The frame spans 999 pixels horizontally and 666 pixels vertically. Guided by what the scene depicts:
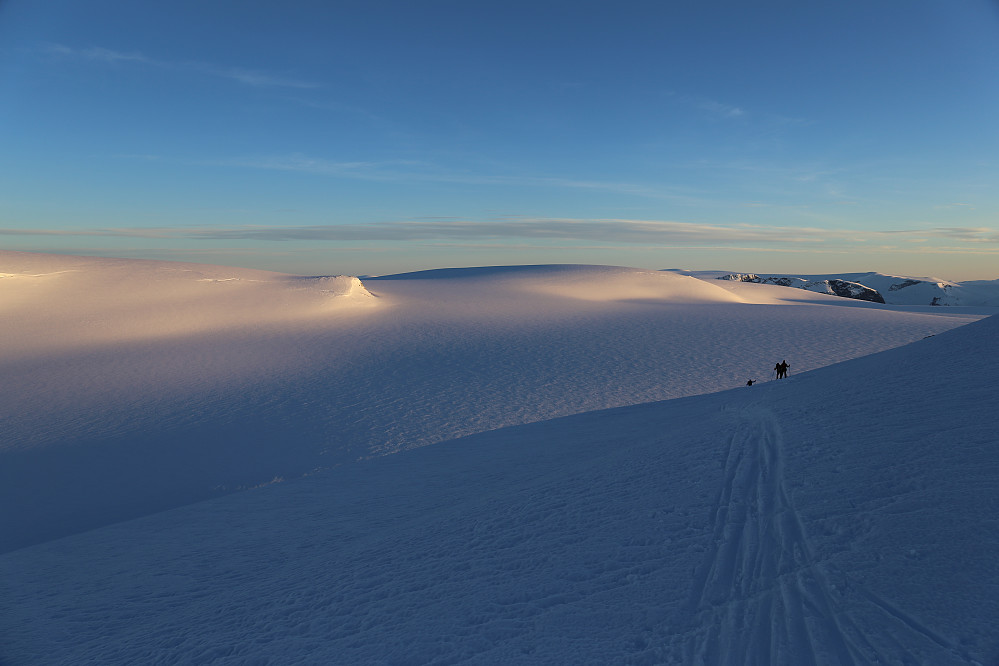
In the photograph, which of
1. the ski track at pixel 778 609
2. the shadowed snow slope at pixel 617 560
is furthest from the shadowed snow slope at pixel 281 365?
the ski track at pixel 778 609

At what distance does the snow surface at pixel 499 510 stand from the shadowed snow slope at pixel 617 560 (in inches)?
1.2


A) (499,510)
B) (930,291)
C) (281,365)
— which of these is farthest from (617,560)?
(930,291)

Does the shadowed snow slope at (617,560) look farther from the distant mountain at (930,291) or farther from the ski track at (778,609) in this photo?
the distant mountain at (930,291)

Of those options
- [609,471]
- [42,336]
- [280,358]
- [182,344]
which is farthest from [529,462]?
[42,336]

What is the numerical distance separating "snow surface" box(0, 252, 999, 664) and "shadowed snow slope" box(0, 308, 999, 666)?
3 cm

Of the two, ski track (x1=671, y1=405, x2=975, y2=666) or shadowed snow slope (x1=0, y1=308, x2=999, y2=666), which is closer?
ski track (x1=671, y1=405, x2=975, y2=666)

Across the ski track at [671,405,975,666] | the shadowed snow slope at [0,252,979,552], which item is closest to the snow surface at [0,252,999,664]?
the ski track at [671,405,975,666]

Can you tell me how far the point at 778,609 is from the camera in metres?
4.30

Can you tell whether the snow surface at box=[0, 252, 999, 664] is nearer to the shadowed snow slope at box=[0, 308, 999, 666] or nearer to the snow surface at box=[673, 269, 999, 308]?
the shadowed snow slope at box=[0, 308, 999, 666]

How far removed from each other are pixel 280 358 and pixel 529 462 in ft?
Result: 47.3

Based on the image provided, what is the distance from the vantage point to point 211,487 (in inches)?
433

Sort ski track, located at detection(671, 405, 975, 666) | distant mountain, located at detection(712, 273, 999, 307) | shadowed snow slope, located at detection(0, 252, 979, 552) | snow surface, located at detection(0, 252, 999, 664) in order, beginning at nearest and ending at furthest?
ski track, located at detection(671, 405, 975, 666) < snow surface, located at detection(0, 252, 999, 664) < shadowed snow slope, located at detection(0, 252, 979, 552) < distant mountain, located at detection(712, 273, 999, 307)

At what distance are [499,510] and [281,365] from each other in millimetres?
15246

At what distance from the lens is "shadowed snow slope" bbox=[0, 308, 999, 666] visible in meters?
4.18
